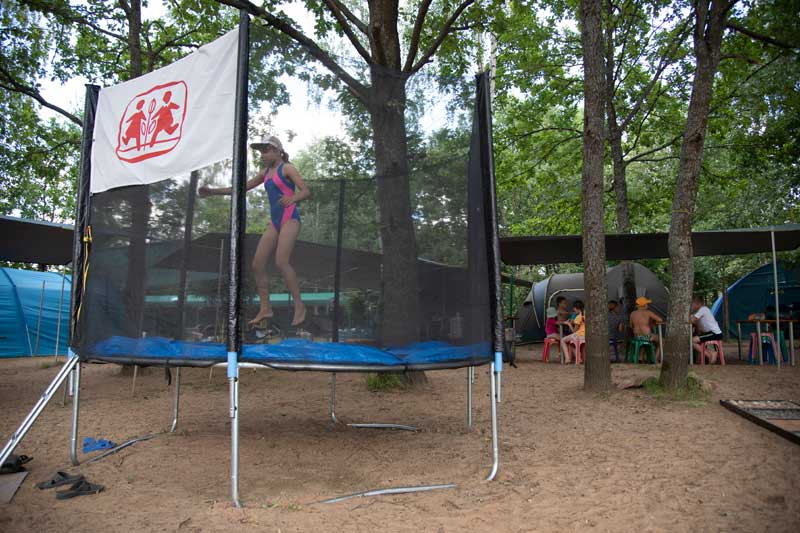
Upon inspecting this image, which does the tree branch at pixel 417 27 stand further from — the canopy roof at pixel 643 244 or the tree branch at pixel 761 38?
the canopy roof at pixel 643 244

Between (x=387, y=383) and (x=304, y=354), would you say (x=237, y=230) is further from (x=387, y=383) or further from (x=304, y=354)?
(x=387, y=383)

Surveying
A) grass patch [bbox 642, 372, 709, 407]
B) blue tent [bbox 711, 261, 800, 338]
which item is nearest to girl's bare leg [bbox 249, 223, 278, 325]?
grass patch [bbox 642, 372, 709, 407]

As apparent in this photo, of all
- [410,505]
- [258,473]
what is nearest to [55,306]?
[258,473]

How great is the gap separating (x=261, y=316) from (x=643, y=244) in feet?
26.7

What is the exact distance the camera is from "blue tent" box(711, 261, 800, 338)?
13.0m

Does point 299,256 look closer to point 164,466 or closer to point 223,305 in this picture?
point 223,305

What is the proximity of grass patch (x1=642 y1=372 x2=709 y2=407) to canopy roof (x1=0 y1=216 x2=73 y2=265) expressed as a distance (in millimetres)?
7689

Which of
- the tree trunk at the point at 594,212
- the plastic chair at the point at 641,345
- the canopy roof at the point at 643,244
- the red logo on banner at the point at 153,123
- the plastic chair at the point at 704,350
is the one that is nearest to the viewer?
the red logo on banner at the point at 153,123

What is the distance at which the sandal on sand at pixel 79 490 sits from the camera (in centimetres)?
321

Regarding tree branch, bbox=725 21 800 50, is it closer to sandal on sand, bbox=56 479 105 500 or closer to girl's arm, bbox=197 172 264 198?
girl's arm, bbox=197 172 264 198

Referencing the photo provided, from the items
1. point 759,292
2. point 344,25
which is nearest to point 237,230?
point 344,25

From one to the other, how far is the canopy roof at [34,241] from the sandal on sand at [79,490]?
540 cm

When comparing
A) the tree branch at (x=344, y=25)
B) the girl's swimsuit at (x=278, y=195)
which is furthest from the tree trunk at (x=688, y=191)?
the girl's swimsuit at (x=278, y=195)

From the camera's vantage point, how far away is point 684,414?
17.0ft
